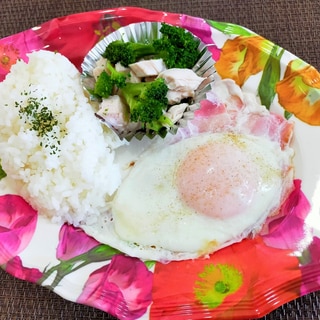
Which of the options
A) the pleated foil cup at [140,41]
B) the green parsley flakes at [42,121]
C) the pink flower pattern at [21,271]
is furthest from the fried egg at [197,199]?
the green parsley flakes at [42,121]

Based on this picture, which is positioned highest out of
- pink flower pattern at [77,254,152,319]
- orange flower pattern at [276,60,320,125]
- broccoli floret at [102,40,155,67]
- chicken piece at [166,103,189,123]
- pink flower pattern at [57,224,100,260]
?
broccoli floret at [102,40,155,67]

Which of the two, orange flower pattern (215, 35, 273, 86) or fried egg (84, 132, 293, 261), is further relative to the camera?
orange flower pattern (215, 35, 273, 86)

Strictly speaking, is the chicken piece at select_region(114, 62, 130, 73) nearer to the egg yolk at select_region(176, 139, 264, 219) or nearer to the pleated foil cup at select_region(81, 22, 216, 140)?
the pleated foil cup at select_region(81, 22, 216, 140)

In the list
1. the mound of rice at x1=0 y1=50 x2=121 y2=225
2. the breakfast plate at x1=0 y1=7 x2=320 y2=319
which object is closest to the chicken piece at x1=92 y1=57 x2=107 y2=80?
the mound of rice at x1=0 y1=50 x2=121 y2=225

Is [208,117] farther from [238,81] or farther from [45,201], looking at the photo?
[45,201]

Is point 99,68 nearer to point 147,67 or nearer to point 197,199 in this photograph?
point 147,67

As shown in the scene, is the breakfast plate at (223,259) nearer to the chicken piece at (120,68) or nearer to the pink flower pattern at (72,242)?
the pink flower pattern at (72,242)
